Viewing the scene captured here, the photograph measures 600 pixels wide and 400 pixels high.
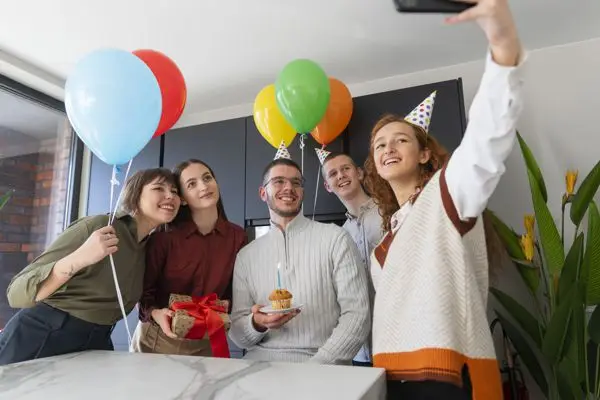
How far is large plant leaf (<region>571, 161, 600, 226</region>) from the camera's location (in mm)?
1629

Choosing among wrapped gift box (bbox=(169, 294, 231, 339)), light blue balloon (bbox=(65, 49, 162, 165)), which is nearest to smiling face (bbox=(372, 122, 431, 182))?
wrapped gift box (bbox=(169, 294, 231, 339))

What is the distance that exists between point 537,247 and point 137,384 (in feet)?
5.64

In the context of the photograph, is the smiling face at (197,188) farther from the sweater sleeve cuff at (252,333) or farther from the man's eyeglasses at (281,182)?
the sweater sleeve cuff at (252,333)

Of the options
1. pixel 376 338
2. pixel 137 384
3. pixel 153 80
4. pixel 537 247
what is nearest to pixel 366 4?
pixel 153 80

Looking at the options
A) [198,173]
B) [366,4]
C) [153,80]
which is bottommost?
[198,173]

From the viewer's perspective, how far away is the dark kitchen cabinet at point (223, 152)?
2.30m

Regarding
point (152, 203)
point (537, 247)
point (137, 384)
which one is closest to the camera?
point (137, 384)

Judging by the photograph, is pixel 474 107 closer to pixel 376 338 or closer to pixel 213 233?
pixel 376 338

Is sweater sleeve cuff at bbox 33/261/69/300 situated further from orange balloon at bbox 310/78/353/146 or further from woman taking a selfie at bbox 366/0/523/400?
orange balloon at bbox 310/78/353/146

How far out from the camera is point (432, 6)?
670mm

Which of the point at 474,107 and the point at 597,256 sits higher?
the point at 474,107

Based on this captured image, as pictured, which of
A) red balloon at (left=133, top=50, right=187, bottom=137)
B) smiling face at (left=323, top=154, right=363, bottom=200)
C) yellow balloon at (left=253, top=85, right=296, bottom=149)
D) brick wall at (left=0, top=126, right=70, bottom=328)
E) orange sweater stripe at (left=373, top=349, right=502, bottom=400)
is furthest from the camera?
brick wall at (left=0, top=126, right=70, bottom=328)

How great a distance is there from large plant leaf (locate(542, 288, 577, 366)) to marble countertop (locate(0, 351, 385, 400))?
1003 millimetres

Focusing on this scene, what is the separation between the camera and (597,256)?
5.10 feet
